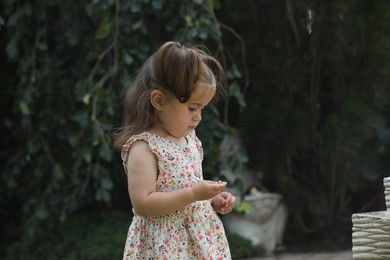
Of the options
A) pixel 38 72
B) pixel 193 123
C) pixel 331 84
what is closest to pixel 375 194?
pixel 331 84

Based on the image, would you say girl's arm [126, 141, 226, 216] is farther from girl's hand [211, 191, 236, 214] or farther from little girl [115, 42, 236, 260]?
girl's hand [211, 191, 236, 214]

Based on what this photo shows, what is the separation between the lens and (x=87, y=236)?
4.29 metres

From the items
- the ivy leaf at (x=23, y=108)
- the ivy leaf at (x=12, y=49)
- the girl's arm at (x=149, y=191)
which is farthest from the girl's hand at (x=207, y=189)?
the ivy leaf at (x=12, y=49)

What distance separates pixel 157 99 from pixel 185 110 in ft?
0.25

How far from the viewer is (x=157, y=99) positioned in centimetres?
203

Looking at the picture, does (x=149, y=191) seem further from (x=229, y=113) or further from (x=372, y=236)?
(x=229, y=113)

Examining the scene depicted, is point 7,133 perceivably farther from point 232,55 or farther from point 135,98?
point 135,98

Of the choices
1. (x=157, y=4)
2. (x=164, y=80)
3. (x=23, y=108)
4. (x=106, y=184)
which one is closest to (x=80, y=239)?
Result: (x=106, y=184)

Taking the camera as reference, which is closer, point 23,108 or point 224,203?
point 224,203

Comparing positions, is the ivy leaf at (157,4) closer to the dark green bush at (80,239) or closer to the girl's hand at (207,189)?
the dark green bush at (80,239)

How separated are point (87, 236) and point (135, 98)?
7.61 ft

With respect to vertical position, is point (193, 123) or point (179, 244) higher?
point (193, 123)

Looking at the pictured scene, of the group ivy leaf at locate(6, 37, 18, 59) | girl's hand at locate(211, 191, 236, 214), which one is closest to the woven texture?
girl's hand at locate(211, 191, 236, 214)

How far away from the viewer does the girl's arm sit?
6.24ft
